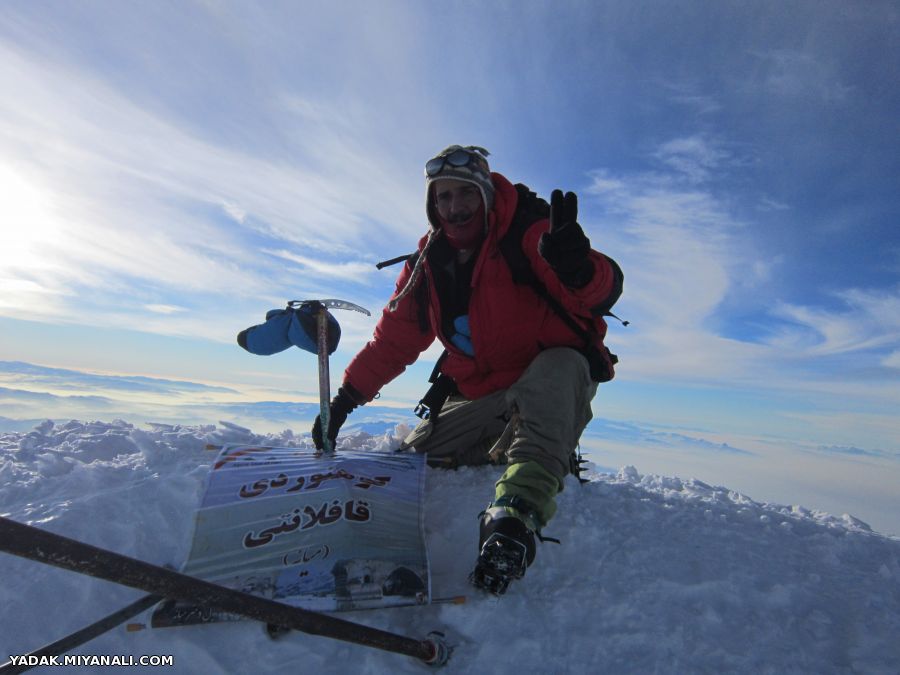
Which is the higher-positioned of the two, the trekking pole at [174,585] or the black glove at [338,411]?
the black glove at [338,411]

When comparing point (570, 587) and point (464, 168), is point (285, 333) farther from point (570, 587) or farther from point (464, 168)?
point (570, 587)

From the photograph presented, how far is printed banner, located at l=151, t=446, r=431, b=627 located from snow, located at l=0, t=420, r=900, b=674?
112 millimetres

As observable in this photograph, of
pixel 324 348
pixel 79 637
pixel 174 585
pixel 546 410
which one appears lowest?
pixel 79 637

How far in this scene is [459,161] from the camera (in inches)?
149

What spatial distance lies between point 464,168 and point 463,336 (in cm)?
125

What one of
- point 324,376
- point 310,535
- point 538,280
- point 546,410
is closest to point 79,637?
point 310,535

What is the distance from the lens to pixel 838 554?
10.2 feet

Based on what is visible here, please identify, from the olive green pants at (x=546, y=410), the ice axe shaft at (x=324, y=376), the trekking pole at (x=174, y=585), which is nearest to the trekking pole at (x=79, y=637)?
the trekking pole at (x=174, y=585)

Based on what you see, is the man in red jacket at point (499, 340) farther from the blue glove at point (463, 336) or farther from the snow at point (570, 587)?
the snow at point (570, 587)

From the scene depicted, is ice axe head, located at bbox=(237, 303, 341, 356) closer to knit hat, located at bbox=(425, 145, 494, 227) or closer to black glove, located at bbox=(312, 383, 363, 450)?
black glove, located at bbox=(312, 383, 363, 450)

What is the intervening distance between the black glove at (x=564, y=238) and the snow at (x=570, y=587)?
162cm

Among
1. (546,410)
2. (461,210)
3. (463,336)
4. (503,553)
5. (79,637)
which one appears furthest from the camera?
(463,336)

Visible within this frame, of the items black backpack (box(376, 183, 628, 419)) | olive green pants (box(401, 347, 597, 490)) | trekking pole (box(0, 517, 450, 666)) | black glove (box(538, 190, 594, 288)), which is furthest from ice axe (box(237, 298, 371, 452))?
trekking pole (box(0, 517, 450, 666))

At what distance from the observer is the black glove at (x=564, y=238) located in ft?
9.21
